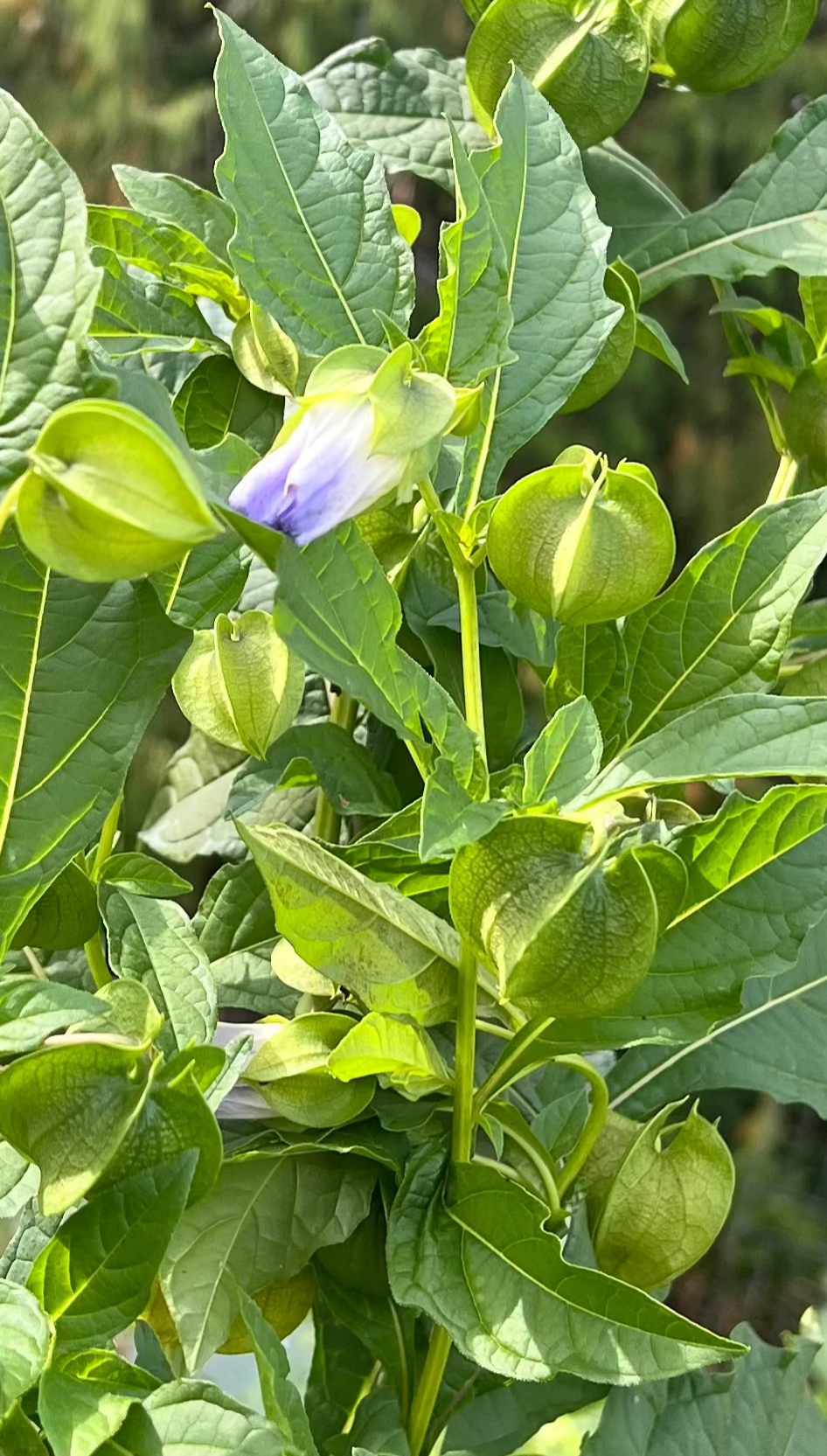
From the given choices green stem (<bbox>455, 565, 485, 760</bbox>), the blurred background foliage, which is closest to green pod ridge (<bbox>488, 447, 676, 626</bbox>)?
green stem (<bbox>455, 565, 485, 760</bbox>)

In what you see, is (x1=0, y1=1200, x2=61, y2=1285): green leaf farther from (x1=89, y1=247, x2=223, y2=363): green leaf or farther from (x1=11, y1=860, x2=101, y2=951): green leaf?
(x1=89, y1=247, x2=223, y2=363): green leaf

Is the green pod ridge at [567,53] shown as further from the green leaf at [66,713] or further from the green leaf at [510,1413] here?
the green leaf at [510,1413]

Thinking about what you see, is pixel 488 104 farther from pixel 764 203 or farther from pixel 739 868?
pixel 739 868

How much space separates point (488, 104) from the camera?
0.38 metres

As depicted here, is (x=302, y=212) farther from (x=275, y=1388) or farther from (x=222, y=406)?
(x=275, y=1388)

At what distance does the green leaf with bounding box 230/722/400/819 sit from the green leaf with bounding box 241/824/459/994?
75mm

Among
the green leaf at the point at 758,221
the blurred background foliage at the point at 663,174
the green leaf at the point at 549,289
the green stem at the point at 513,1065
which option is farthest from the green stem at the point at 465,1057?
the blurred background foliage at the point at 663,174

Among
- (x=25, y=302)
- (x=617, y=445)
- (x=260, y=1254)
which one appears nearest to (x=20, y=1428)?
(x=260, y=1254)

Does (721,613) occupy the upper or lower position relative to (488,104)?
lower

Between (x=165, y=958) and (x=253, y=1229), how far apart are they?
6cm

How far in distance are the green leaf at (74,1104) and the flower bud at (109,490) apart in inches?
3.7

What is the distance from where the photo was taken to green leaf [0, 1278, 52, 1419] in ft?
0.75

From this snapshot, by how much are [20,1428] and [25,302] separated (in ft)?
0.63

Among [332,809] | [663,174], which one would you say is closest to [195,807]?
[332,809]
